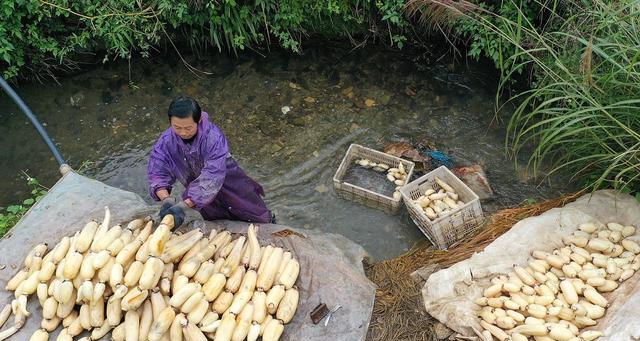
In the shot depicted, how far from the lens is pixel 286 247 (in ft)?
11.9

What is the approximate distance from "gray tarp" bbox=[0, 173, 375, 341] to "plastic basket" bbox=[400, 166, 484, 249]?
0.90 m

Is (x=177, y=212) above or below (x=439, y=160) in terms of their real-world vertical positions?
above

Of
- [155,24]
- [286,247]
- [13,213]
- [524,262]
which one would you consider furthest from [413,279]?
[155,24]

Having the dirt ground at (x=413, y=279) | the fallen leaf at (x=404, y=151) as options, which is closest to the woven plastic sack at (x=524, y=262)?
the dirt ground at (x=413, y=279)

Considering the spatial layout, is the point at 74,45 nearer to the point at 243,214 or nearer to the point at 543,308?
the point at 243,214

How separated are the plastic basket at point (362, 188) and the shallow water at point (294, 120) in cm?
9

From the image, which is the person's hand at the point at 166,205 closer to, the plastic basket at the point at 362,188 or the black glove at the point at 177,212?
the black glove at the point at 177,212

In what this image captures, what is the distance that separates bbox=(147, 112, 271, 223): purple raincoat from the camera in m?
3.43

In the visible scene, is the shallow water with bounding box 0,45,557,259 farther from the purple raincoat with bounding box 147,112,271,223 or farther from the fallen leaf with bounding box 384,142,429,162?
the purple raincoat with bounding box 147,112,271,223

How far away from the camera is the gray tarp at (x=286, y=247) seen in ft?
10.2

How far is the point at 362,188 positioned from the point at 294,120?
154 cm

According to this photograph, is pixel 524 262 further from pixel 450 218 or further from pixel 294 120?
pixel 294 120

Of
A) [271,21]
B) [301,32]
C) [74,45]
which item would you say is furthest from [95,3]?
[301,32]

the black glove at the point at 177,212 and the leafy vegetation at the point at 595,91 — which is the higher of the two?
the leafy vegetation at the point at 595,91
